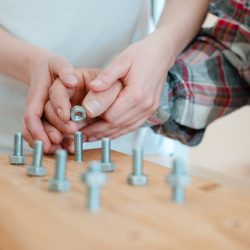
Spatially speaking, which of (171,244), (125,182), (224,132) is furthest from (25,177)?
→ (224,132)

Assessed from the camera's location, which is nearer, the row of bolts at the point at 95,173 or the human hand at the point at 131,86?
the row of bolts at the point at 95,173

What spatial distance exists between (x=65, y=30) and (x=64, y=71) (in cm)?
27

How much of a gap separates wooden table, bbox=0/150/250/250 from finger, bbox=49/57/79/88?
0.19 meters

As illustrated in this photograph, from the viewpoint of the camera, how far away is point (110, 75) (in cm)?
59

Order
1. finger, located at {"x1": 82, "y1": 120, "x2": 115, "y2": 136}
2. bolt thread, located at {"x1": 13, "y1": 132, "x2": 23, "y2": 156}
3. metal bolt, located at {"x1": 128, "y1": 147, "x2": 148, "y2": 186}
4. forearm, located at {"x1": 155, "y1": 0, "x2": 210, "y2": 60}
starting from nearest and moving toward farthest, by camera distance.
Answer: metal bolt, located at {"x1": 128, "y1": 147, "x2": 148, "y2": 186}, bolt thread, located at {"x1": 13, "y1": 132, "x2": 23, "y2": 156}, finger, located at {"x1": 82, "y1": 120, "x2": 115, "y2": 136}, forearm, located at {"x1": 155, "y1": 0, "x2": 210, "y2": 60}

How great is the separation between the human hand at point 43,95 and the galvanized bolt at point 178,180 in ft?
0.84

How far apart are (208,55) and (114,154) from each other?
39 centimetres

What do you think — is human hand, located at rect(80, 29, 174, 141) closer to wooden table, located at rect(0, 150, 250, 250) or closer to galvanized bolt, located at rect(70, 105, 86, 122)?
galvanized bolt, located at rect(70, 105, 86, 122)

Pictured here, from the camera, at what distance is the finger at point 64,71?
22.9 inches

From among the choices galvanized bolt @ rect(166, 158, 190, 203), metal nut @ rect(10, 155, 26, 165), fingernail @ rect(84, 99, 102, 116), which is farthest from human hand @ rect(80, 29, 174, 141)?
galvanized bolt @ rect(166, 158, 190, 203)

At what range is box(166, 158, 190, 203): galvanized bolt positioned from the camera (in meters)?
0.36

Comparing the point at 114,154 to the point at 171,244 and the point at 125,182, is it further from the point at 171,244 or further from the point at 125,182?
the point at 171,244

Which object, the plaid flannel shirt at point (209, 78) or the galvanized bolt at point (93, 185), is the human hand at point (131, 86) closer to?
the plaid flannel shirt at point (209, 78)

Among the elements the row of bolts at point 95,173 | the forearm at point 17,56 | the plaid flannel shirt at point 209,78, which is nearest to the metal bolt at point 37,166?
the row of bolts at point 95,173
